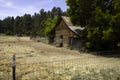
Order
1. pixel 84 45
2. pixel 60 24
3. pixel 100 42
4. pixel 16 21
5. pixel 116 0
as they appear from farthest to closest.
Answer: pixel 16 21 → pixel 60 24 → pixel 84 45 → pixel 100 42 → pixel 116 0

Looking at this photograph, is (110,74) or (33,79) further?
(33,79)

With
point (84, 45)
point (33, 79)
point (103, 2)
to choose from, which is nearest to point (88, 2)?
point (103, 2)

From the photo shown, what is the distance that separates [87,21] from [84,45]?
386cm

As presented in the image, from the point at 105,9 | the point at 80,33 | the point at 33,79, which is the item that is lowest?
the point at 33,79

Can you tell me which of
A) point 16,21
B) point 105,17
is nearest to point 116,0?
point 105,17

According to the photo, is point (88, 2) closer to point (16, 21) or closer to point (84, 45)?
point (84, 45)

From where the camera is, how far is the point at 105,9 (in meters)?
29.9

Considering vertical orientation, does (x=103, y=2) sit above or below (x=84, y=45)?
above

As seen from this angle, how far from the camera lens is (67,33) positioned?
124 ft

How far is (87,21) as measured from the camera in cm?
3095

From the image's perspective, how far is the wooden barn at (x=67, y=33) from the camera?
34.7 meters

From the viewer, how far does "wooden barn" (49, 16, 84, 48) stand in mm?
34688

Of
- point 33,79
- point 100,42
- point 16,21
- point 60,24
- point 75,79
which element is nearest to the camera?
point 75,79

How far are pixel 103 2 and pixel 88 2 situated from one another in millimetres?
2042
